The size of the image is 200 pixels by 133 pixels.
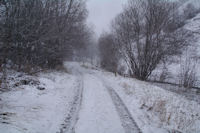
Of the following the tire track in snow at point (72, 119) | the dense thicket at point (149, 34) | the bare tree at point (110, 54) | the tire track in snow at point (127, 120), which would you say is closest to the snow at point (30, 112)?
the tire track in snow at point (72, 119)

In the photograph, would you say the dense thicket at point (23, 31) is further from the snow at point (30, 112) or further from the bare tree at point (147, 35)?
the bare tree at point (147, 35)

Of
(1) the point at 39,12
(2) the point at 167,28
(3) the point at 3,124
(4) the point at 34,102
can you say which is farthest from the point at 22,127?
(2) the point at 167,28

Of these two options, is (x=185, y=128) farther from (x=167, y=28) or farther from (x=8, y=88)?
(x=167, y=28)

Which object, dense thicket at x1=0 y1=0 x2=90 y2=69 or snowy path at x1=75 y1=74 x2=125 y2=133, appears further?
dense thicket at x1=0 y1=0 x2=90 y2=69

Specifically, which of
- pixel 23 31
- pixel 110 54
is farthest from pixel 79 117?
pixel 110 54

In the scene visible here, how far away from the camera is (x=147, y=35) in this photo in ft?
47.8

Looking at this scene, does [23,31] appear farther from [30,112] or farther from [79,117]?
[79,117]

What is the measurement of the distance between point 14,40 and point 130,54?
1237cm

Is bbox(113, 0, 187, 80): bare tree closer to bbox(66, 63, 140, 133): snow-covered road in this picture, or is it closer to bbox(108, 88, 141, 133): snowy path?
bbox(108, 88, 141, 133): snowy path

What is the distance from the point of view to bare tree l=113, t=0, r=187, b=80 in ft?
43.9

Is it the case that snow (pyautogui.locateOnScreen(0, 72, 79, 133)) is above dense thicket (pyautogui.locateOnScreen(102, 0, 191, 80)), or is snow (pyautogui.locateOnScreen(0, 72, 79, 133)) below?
below

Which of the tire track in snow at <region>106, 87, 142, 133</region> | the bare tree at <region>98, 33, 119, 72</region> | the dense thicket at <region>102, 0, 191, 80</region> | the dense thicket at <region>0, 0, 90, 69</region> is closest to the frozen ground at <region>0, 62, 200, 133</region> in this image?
the tire track in snow at <region>106, 87, 142, 133</region>

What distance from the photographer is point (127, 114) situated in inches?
187

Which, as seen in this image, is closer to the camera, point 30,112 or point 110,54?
point 30,112
